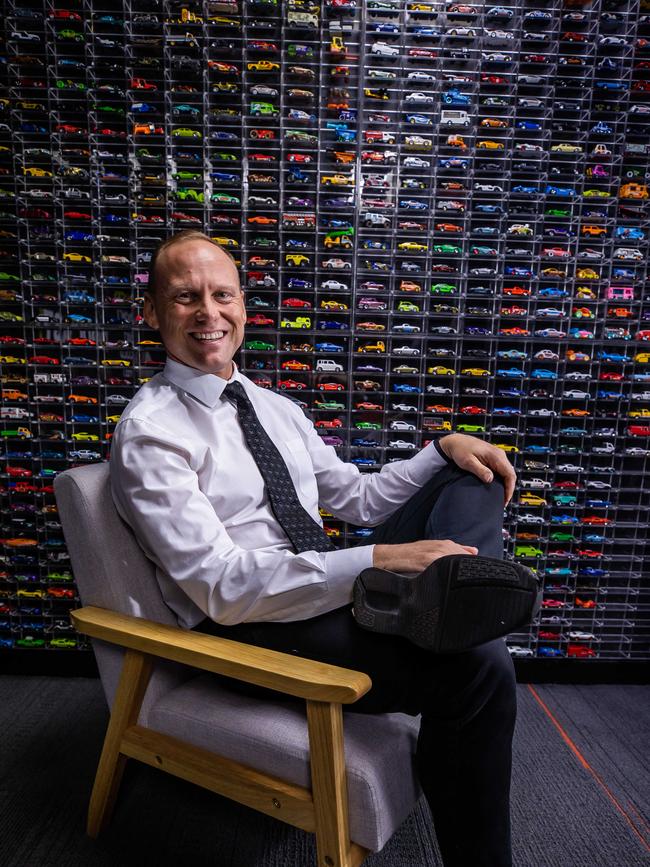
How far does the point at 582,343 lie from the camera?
1977 mm

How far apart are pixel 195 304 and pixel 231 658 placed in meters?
0.77

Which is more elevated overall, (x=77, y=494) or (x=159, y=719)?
(x=77, y=494)

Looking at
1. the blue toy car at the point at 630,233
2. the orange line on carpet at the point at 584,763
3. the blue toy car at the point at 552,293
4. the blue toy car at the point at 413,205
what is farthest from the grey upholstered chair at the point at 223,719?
the blue toy car at the point at 630,233

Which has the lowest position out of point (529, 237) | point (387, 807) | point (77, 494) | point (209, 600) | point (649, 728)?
point (649, 728)

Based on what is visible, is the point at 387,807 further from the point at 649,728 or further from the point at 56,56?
the point at 56,56

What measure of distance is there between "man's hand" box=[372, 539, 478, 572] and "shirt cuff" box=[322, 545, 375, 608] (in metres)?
0.02

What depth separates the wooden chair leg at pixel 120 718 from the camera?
1066mm

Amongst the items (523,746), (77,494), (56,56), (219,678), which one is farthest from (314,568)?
(56,56)

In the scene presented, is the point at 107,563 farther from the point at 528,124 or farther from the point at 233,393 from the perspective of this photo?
the point at 528,124

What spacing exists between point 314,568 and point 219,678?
0.38 metres

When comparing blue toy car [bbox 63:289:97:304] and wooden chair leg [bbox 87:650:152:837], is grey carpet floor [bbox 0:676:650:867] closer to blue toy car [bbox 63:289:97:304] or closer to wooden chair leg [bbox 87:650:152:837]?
wooden chair leg [bbox 87:650:152:837]

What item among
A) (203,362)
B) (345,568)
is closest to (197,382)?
(203,362)

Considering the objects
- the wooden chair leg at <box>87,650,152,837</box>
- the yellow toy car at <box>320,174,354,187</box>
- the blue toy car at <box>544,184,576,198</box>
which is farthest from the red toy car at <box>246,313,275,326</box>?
the wooden chair leg at <box>87,650,152,837</box>

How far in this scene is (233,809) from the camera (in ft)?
4.50
